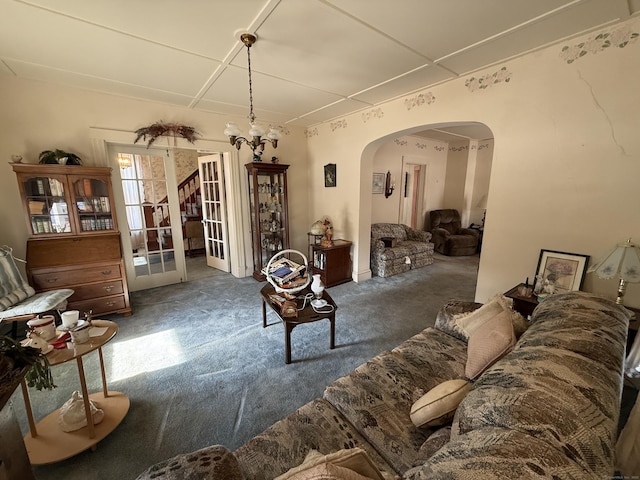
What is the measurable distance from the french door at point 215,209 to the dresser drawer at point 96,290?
70.2 inches

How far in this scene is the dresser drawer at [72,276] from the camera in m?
2.58

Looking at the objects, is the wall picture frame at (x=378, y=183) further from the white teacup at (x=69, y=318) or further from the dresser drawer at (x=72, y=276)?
the white teacup at (x=69, y=318)

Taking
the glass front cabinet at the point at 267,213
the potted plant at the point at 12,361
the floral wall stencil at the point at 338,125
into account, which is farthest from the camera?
the glass front cabinet at the point at 267,213

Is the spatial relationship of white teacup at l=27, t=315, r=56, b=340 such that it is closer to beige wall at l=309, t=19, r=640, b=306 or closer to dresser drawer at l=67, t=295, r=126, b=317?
dresser drawer at l=67, t=295, r=126, b=317

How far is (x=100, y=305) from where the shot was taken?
9.37 ft

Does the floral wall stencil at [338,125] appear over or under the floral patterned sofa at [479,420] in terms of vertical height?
over

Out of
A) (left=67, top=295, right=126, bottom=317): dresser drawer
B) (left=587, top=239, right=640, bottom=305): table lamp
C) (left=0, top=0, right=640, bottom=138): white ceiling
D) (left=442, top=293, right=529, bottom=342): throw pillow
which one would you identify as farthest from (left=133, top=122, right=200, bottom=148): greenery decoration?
(left=587, top=239, right=640, bottom=305): table lamp

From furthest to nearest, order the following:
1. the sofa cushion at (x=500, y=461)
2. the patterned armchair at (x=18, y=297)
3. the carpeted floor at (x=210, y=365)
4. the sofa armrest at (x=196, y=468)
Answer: the patterned armchair at (x=18, y=297) < the carpeted floor at (x=210, y=365) < the sofa armrest at (x=196, y=468) < the sofa cushion at (x=500, y=461)

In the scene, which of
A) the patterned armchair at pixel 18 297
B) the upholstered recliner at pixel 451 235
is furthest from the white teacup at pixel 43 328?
the upholstered recliner at pixel 451 235

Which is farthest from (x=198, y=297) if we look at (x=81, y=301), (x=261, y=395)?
(x=261, y=395)

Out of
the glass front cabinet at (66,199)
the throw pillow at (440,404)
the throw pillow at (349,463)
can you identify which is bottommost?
the throw pillow at (440,404)

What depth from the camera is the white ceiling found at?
63.8 inches

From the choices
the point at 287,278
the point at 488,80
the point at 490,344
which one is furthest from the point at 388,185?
the point at 490,344

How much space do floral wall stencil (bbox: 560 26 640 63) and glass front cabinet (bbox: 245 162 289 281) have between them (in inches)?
131
